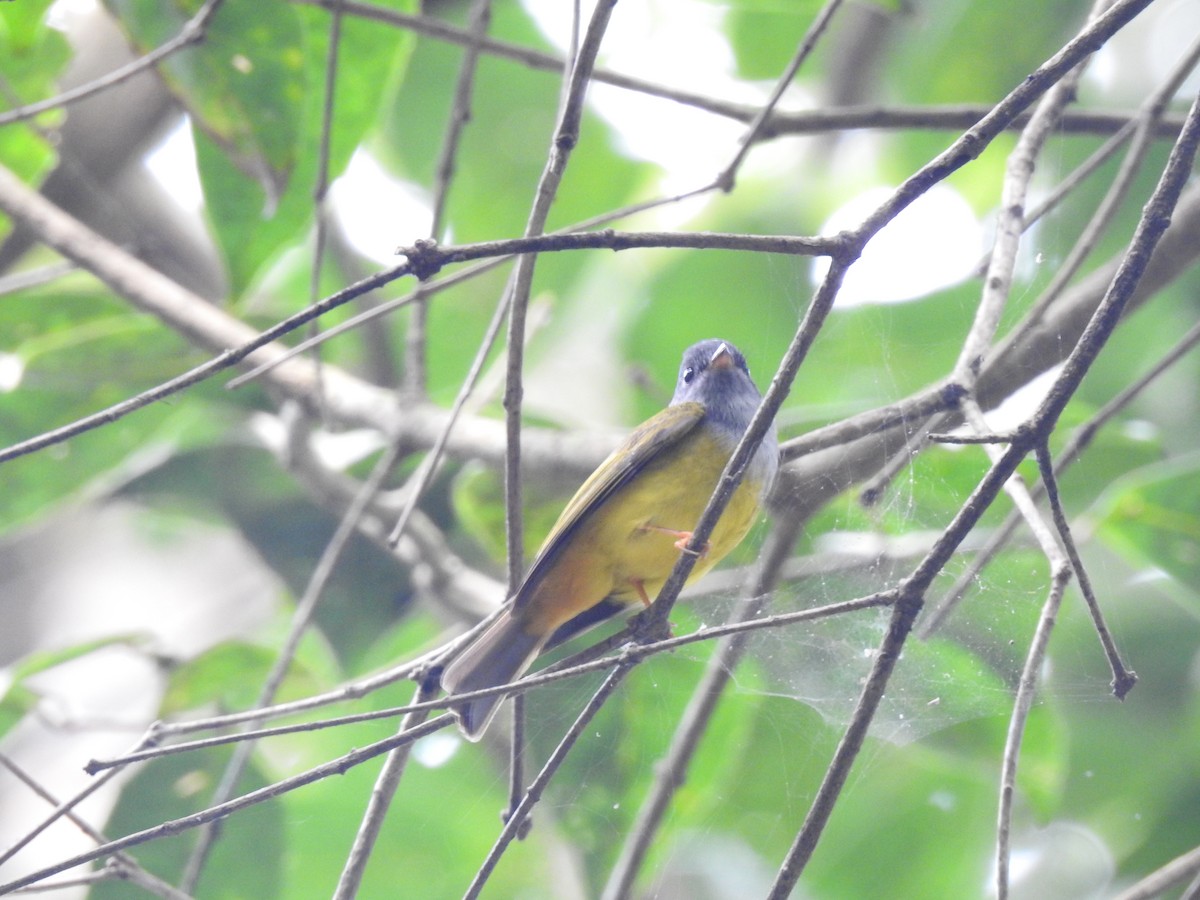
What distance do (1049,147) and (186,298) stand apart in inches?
142

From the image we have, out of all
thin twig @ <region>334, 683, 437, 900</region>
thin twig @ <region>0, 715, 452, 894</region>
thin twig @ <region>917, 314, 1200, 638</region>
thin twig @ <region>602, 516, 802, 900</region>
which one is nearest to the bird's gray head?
thin twig @ <region>602, 516, 802, 900</region>

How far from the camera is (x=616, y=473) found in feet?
9.45

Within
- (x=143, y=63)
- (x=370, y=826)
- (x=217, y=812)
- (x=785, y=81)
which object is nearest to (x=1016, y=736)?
(x=370, y=826)

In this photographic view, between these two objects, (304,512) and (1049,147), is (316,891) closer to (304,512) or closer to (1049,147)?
(304,512)

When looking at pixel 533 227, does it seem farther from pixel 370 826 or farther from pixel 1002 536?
pixel 1002 536

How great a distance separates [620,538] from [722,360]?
2.33 feet

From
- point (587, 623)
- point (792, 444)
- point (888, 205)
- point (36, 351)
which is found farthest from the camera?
point (36, 351)

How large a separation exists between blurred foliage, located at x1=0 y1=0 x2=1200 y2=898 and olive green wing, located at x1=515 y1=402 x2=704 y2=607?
371 mm

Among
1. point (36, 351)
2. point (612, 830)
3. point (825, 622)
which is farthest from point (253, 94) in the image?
point (612, 830)

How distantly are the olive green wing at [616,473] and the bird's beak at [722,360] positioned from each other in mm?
314

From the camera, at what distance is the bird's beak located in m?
3.43

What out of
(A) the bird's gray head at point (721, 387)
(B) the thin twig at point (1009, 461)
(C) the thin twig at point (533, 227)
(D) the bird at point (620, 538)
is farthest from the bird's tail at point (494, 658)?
(B) the thin twig at point (1009, 461)

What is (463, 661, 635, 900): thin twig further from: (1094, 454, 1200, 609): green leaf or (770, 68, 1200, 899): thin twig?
(1094, 454, 1200, 609): green leaf

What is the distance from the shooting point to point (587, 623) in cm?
314
